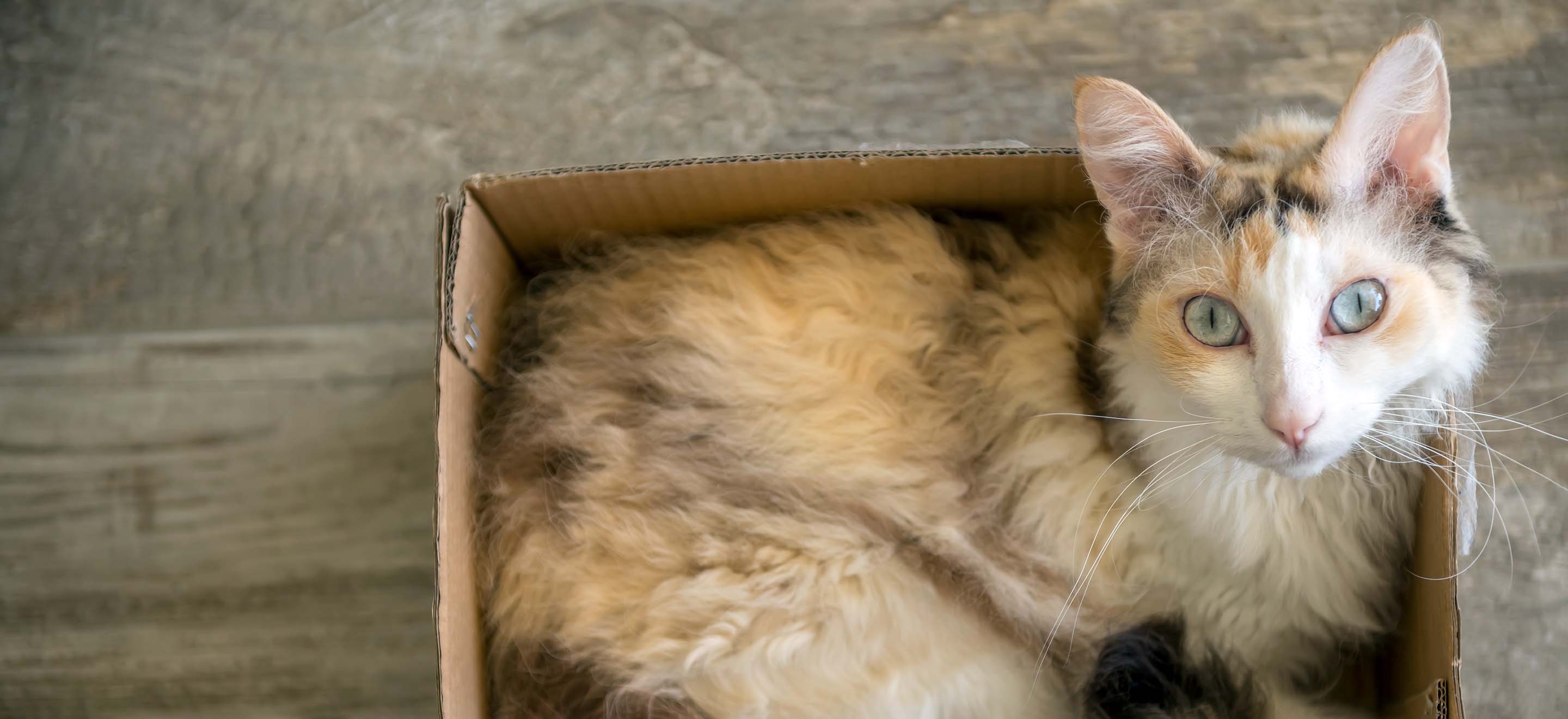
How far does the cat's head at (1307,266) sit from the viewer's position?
86 cm

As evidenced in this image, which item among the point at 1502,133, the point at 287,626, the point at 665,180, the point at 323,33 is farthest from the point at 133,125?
the point at 1502,133

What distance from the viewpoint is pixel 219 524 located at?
4.80 ft

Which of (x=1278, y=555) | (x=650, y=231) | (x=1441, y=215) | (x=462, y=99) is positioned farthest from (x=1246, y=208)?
(x=462, y=99)

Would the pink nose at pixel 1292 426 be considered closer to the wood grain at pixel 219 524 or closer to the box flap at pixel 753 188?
the box flap at pixel 753 188

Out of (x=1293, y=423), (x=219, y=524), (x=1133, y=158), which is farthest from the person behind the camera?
(x=219, y=524)

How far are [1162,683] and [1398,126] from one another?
602mm

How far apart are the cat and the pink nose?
137 mm

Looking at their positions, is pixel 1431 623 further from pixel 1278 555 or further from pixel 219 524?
pixel 219 524

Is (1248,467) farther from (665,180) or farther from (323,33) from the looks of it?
(323,33)

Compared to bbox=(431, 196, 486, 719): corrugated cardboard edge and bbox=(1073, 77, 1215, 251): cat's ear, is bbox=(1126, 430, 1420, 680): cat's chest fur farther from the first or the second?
bbox=(431, 196, 486, 719): corrugated cardboard edge

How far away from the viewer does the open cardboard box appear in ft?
3.44

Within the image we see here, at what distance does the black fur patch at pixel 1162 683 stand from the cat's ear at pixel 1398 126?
0.51m

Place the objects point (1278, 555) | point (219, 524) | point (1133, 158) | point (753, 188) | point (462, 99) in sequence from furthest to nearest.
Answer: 1. point (462, 99)
2. point (219, 524)
3. point (753, 188)
4. point (1278, 555)
5. point (1133, 158)

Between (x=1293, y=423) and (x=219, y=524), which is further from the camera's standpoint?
(x=219, y=524)
